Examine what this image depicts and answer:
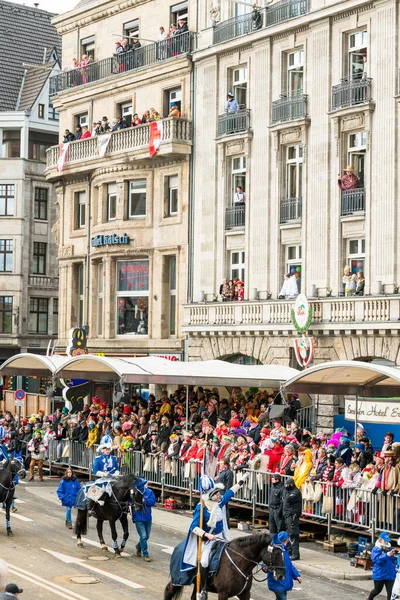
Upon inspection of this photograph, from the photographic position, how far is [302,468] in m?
24.4

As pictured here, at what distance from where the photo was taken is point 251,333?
127 ft

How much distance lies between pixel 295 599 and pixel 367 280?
55.9 feet

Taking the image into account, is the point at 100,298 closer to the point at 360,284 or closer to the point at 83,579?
the point at 360,284

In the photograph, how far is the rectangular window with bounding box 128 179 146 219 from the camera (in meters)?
45.7

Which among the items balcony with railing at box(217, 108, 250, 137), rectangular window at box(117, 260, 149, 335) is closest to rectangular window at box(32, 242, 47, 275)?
rectangular window at box(117, 260, 149, 335)

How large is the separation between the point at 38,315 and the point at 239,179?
25.6 meters

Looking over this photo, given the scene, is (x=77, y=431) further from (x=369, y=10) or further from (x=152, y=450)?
(x=369, y=10)

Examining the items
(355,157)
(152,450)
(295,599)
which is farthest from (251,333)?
(295,599)

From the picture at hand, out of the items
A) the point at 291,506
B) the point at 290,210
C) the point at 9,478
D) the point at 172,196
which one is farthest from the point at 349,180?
the point at 9,478

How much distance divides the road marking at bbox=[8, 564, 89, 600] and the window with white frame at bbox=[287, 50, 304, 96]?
21.9 metres

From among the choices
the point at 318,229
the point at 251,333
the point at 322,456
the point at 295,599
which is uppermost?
the point at 318,229

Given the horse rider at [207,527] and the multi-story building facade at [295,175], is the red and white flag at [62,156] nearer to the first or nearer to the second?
the multi-story building facade at [295,175]

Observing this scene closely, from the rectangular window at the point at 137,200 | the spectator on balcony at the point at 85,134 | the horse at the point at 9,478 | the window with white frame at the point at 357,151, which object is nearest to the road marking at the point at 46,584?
the horse at the point at 9,478

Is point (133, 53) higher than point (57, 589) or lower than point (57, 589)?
higher
